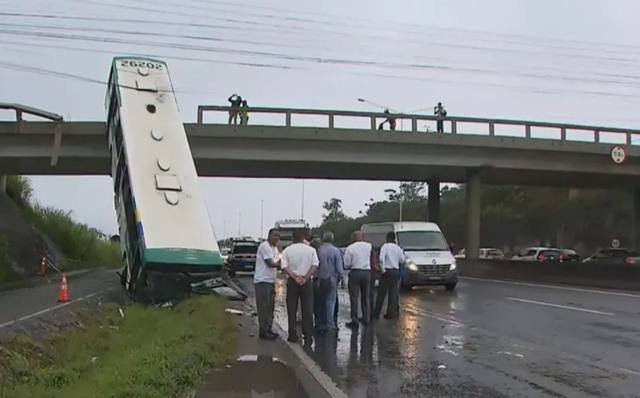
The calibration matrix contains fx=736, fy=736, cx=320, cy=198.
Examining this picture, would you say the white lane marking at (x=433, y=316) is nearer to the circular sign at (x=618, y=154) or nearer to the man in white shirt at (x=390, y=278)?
the man in white shirt at (x=390, y=278)

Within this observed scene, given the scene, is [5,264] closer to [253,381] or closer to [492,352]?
[492,352]

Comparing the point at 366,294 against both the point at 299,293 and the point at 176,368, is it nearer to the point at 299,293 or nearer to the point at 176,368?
the point at 299,293

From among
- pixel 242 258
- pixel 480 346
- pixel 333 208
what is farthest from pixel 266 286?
pixel 333 208

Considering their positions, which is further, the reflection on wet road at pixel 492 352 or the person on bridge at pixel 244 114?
the person on bridge at pixel 244 114

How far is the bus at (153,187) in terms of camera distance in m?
16.3

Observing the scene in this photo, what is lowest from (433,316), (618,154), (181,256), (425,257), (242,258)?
(433,316)

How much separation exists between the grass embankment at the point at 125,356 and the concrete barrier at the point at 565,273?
1668cm

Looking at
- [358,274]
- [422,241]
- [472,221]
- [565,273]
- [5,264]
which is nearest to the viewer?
[358,274]

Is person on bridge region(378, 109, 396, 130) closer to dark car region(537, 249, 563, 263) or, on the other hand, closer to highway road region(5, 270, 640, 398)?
dark car region(537, 249, 563, 263)

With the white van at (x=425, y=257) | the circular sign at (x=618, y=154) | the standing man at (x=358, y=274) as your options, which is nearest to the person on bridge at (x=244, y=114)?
the white van at (x=425, y=257)

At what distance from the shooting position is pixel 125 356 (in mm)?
9242

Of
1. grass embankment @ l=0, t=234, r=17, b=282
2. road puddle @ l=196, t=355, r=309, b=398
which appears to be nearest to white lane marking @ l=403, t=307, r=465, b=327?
road puddle @ l=196, t=355, r=309, b=398

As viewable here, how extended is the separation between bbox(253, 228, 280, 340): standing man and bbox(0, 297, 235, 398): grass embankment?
0.63 meters

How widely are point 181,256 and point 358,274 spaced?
4158 millimetres
